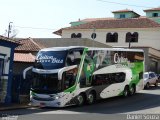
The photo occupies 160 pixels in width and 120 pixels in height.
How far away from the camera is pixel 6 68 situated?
26.0 m

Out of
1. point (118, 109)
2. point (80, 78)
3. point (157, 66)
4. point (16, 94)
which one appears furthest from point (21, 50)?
point (157, 66)

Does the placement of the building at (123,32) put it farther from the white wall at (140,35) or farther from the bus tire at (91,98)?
the bus tire at (91,98)

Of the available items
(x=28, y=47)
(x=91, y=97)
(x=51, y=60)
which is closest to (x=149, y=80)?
(x=28, y=47)

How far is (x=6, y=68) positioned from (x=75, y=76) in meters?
4.76

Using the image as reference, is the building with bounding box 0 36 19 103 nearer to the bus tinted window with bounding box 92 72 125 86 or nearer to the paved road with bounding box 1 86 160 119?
the paved road with bounding box 1 86 160 119

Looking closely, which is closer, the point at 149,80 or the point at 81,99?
the point at 81,99

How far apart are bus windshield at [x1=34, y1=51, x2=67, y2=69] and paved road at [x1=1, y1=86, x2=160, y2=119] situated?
2.65 m

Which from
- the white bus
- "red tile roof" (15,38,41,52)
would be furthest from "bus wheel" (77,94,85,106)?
"red tile roof" (15,38,41,52)

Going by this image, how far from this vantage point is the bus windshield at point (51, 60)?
79.0ft

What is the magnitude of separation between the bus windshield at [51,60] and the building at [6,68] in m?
2.13

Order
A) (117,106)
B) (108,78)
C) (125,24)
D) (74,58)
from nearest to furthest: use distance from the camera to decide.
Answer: (74,58) → (117,106) → (108,78) → (125,24)

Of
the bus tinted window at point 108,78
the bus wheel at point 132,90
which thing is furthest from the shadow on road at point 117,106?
the bus tinted window at point 108,78

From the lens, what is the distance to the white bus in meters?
24.0

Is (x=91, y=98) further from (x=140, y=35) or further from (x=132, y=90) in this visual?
(x=140, y=35)
